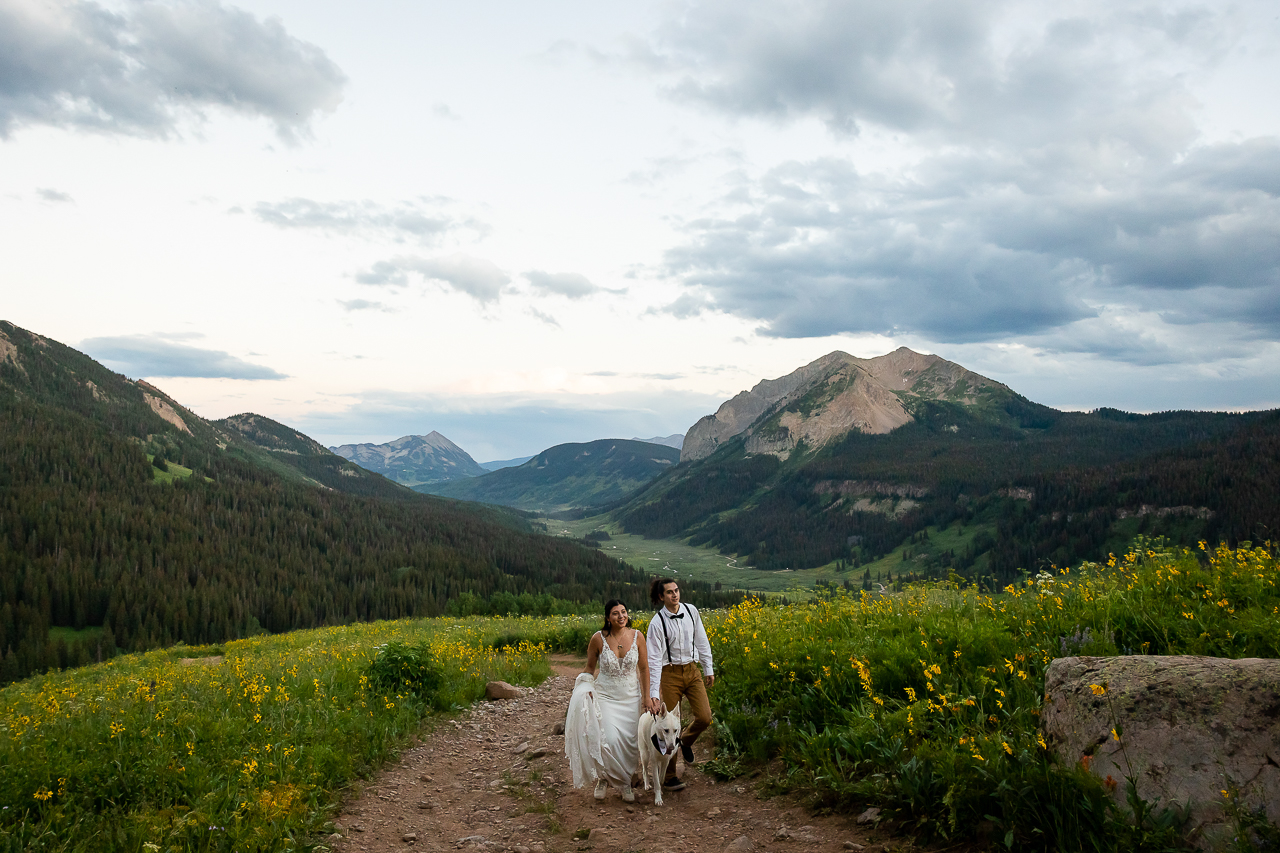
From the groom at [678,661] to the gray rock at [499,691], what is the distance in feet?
24.9

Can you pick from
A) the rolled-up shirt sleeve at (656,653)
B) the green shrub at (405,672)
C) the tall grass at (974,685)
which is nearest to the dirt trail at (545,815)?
the tall grass at (974,685)

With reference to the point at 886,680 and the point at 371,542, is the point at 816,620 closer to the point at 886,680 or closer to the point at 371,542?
the point at 886,680

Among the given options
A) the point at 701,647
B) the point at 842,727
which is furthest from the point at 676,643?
the point at 842,727

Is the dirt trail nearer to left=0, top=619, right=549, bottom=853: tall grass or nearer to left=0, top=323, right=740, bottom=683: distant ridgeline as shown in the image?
left=0, top=619, right=549, bottom=853: tall grass

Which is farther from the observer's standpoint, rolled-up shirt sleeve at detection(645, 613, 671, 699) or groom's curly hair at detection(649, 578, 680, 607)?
groom's curly hair at detection(649, 578, 680, 607)

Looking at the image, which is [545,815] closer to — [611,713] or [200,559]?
[611,713]

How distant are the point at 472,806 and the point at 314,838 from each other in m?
2.48

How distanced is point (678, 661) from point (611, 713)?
1252mm

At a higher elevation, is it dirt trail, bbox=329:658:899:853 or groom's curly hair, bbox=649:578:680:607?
groom's curly hair, bbox=649:578:680:607

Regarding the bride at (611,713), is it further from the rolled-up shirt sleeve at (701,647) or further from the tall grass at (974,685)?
the tall grass at (974,685)

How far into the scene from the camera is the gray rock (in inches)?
629

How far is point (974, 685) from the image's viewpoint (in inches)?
323

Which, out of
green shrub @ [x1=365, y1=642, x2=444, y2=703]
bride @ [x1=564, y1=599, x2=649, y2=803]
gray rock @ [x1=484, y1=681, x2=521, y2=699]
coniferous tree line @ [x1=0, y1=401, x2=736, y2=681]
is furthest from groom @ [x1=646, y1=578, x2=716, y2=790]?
coniferous tree line @ [x1=0, y1=401, x2=736, y2=681]

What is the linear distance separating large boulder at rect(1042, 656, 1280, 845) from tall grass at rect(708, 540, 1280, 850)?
31 cm
